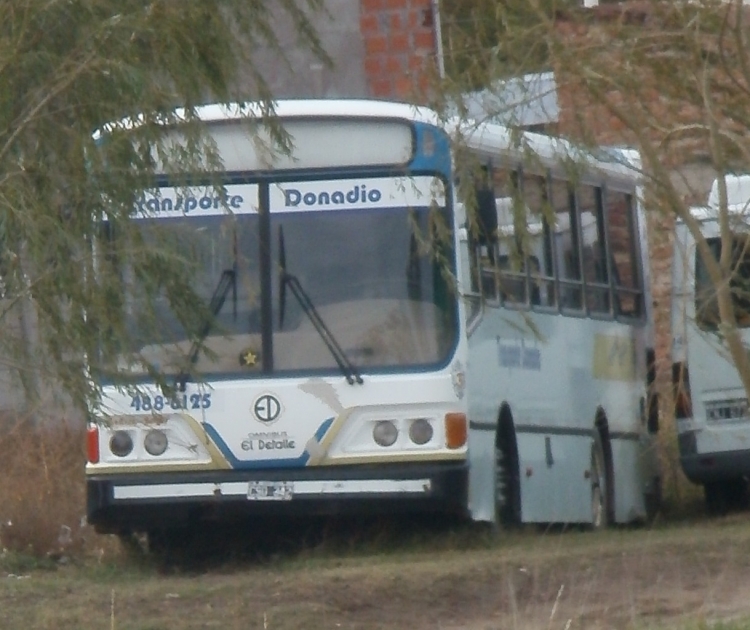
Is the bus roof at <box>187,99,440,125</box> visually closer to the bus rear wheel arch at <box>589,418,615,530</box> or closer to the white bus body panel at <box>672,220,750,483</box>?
the bus rear wheel arch at <box>589,418,615,530</box>

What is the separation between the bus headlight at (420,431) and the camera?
40.5 feet

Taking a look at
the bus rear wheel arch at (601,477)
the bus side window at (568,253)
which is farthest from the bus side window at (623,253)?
the bus rear wheel arch at (601,477)

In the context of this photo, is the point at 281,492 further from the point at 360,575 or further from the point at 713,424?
the point at 713,424

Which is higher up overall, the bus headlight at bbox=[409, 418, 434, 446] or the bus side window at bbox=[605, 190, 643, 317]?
the bus side window at bbox=[605, 190, 643, 317]

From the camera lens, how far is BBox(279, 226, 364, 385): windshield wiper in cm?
1242

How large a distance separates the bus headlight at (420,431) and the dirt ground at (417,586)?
0.75m

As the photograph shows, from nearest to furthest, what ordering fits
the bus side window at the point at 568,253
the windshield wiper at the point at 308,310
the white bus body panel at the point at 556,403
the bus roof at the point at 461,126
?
the bus roof at the point at 461,126 → the windshield wiper at the point at 308,310 → the white bus body panel at the point at 556,403 → the bus side window at the point at 568,253

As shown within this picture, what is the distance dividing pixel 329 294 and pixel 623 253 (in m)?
5.01

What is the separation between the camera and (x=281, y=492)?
12398mm

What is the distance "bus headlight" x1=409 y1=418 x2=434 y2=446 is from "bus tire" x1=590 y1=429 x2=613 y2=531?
11.4 feet

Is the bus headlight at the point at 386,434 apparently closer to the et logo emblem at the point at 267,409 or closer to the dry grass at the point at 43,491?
the et logo emblem at the point at 267,409

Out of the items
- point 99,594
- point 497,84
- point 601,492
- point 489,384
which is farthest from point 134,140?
point 601,492

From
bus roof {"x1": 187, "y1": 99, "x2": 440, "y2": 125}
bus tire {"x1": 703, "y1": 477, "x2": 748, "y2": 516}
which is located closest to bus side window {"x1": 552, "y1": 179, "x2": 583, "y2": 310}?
bus roof {"x1": 187, "y1": 99, "x2": 440, "y2": 125}

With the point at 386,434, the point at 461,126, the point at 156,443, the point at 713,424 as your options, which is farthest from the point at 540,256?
the point at 461,126
